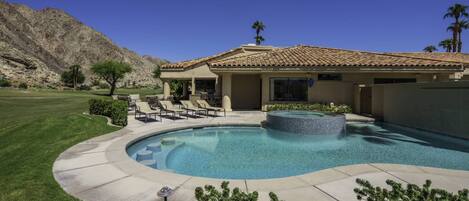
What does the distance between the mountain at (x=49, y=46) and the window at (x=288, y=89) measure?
282 ft

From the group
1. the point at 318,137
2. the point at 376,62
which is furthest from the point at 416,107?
the point at 376,62

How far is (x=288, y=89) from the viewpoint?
20031 mm

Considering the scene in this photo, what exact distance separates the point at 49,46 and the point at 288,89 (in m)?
144

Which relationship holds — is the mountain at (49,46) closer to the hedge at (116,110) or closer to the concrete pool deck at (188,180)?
the hedge at (116,110)

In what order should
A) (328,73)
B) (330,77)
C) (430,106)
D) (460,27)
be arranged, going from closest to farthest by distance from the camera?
(430,106) → (328,73) → (330,77) → (460,27)

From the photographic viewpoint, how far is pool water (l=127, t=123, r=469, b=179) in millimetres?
7949

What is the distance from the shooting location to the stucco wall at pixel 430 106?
10.7 metres

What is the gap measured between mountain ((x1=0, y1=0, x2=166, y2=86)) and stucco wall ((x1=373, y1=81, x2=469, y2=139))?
9410 centimetres

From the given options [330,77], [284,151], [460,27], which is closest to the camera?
[284,151]

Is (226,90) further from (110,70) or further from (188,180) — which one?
(110,70)

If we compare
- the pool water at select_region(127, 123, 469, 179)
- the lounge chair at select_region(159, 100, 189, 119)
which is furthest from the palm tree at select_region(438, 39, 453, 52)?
the lounge chair at select_region(159, 100, 189, 119)

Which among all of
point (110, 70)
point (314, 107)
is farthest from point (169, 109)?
point (110, 70)

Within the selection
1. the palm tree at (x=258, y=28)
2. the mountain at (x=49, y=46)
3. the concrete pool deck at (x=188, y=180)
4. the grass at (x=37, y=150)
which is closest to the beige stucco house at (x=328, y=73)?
the grass at (x=37, y=150)

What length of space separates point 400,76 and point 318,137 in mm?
12102
